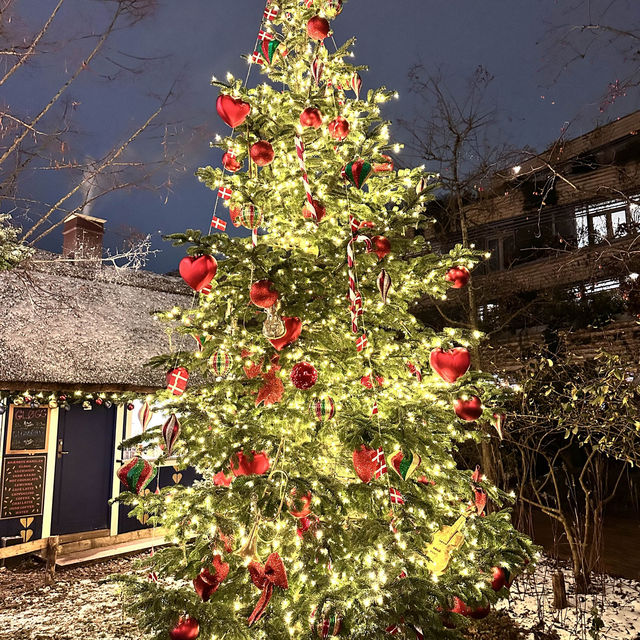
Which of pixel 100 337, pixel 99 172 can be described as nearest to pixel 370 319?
pixel 99 172

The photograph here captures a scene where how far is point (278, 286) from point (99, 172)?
3.29 metres

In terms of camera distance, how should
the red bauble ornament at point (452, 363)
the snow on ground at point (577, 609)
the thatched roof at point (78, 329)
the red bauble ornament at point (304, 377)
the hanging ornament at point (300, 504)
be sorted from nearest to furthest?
the hanging ornament at point (300, 504), the red bauble ornament at point (452, 363), the red bauble ornament at point (304, 377), the snow on ground at point (577, 609), the thatched roof at point (78, 329)

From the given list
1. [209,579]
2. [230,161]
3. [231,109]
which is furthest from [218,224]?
[209,579]

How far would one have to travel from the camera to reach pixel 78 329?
364 inches

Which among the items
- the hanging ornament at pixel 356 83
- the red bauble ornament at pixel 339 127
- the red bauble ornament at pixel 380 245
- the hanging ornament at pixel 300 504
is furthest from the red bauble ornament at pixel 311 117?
the hanging ornament at pixel 300 504

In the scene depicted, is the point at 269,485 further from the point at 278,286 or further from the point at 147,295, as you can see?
the point at 147,295

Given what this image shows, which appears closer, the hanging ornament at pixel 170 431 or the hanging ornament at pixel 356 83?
the hanging ornament at pixel 170 431

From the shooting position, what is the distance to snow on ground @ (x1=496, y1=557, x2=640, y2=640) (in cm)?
516

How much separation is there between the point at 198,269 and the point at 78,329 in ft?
22.1

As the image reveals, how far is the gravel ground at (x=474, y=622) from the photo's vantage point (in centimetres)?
518

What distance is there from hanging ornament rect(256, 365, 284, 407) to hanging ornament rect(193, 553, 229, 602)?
4.23 ft

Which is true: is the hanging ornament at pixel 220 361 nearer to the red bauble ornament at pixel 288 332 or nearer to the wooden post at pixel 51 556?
the red bauble ornament at pixel 288 332

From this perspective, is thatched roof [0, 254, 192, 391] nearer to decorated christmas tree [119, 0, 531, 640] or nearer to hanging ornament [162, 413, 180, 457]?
decorated christmas tree [119, 0, 531, 640]

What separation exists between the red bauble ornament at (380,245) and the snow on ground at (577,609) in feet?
12.1
